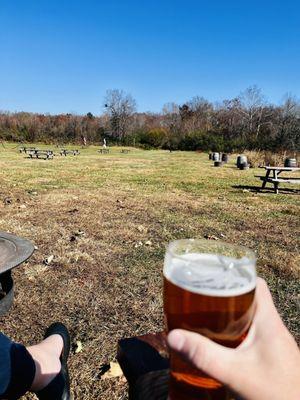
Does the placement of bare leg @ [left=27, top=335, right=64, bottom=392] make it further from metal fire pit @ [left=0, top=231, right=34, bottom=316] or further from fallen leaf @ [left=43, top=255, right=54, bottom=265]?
fallen leaf @ [left=43, top=255, right=54, bottom=265]

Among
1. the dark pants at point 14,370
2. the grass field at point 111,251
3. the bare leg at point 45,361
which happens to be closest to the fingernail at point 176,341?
the dark pants at point 14,370

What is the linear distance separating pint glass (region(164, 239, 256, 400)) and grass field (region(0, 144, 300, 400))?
5.87 feet

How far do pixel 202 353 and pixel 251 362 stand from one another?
0.41ft

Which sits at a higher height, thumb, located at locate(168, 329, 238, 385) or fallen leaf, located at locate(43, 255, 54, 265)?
thumb, located at locate(168, 329, 238, 385)

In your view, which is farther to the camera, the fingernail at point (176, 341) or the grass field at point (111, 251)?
the grass field at point (111, 251)

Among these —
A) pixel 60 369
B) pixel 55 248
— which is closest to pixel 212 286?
pixel 60 369

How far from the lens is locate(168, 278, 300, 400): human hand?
702 mm

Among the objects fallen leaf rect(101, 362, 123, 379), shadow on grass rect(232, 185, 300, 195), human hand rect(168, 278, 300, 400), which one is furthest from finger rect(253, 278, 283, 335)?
shadow on grass rect(232, 185, 300, 195)

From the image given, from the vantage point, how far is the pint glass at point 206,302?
723 mm

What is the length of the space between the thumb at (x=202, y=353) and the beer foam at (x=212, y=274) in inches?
3.7

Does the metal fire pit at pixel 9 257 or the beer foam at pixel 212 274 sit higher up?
the beer foam at pixel 212 274

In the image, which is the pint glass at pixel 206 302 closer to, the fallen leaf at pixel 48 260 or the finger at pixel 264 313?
the finger at pixel 264 313

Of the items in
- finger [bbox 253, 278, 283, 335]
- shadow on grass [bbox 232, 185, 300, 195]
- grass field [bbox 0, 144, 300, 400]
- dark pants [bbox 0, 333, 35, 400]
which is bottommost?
shadow on grass [bbox 232, 185, 300, 195]

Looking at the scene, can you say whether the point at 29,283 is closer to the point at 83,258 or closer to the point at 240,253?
the point at 83,258
